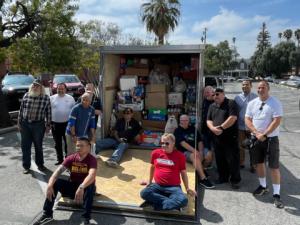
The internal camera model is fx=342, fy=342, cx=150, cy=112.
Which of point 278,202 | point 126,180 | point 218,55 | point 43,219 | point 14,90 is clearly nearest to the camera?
point 43,219

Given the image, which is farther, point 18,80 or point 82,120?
point 18,80

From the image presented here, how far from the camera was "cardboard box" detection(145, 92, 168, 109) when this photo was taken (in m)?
8.70

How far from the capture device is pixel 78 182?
15.8ft

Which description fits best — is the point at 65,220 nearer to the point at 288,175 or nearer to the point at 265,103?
the point at 265,103

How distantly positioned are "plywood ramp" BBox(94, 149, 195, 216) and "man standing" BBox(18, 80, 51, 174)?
1.27 metres

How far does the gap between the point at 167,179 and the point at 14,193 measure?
2691mm

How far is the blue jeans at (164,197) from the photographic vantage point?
4688 mm

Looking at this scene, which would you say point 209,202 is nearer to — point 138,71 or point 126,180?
point 126,180

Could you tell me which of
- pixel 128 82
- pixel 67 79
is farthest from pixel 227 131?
pixel 67 79

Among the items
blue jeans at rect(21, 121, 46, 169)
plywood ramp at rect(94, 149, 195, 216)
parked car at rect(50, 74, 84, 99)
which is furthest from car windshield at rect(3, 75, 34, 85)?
plywood ramp at rect(94, 149, 195, 216)

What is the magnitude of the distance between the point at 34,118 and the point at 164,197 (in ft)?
10.4

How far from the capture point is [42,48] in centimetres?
1090

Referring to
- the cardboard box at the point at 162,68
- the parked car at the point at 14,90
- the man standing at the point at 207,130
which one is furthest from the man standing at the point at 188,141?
the parked car at the point at 14,90

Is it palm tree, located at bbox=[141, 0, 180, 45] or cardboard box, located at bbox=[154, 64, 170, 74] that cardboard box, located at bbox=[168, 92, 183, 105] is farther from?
palm tree, located at bbox=[141, 0, 180, 45]
